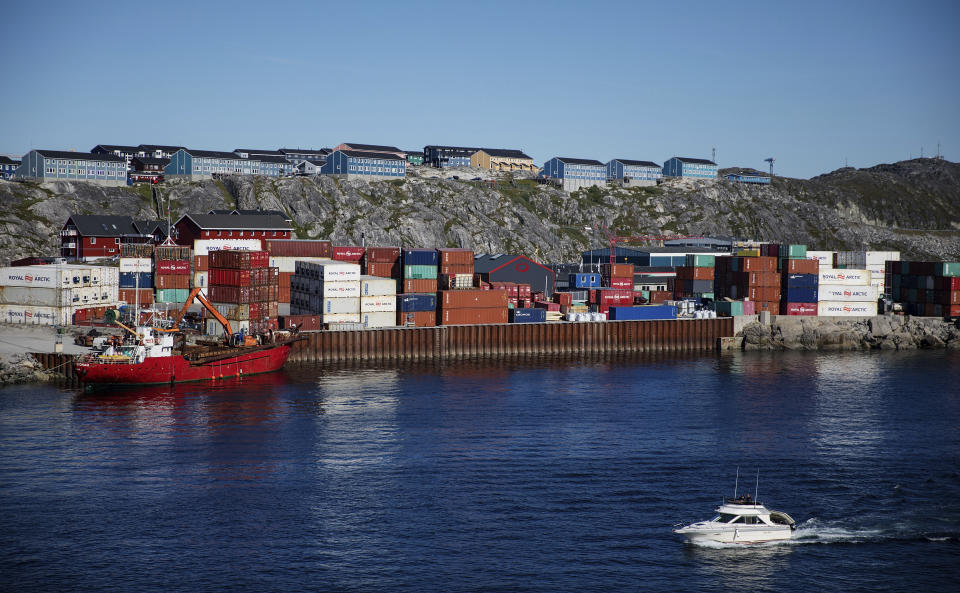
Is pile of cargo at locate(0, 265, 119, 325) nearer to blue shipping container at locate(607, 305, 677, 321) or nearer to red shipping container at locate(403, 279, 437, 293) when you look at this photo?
red shipping container at locate(403, 279, 437, 293)

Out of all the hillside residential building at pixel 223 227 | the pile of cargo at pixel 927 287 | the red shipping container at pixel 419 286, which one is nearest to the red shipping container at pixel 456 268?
the red shipping container at pixel 419 286

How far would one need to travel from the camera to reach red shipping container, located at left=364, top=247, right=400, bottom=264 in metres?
105

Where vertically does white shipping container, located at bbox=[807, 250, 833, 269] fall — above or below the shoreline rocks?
above

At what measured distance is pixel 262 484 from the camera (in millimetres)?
51094

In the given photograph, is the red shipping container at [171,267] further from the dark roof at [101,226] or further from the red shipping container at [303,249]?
the dark roof at [101,226]

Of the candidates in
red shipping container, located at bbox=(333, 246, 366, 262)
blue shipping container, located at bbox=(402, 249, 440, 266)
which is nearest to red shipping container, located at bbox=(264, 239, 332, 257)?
red shipping container, located at bbox=(333, 246, 366, 262)

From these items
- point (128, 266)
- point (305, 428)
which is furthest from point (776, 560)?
point (128, 266)

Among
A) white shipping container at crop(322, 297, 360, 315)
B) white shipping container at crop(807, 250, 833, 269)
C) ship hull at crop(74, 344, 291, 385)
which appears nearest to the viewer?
ship hull at crop(74, 344, 291, 385)

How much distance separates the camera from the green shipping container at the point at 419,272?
4065 inches

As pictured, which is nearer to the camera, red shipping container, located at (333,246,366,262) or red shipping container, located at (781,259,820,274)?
red shipping container, located at (333,246,366,262)

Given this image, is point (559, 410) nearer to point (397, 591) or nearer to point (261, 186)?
point (397, 591)

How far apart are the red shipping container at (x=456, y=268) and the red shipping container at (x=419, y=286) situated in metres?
1.88

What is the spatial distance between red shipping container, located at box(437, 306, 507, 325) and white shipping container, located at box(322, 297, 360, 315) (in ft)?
33.3

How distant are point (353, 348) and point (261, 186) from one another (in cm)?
9905
